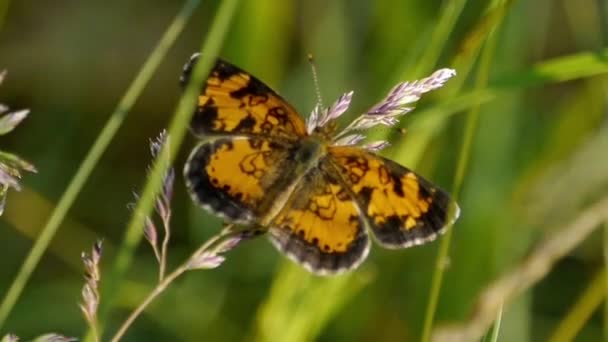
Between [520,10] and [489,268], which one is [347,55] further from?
[489,268]

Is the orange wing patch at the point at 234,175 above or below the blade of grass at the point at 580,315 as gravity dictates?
above

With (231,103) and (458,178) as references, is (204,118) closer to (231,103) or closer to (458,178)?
(231,103)

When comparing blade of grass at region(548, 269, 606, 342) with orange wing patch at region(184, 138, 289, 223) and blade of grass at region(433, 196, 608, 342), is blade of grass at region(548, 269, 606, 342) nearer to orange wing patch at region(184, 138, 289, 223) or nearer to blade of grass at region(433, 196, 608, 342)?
blade of grass at region(433, 196, 608, 342)

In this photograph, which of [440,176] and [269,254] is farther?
[269,254]

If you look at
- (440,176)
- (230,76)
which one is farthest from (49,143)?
(230,76)

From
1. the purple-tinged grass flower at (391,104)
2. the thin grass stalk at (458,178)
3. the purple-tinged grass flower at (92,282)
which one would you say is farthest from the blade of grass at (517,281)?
the purple-tinged grass flower at (92,282)

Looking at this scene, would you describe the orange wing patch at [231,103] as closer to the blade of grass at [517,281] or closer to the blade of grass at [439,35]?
the blade of grass at [439,35]

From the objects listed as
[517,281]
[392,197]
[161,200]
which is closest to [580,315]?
[392,197]
